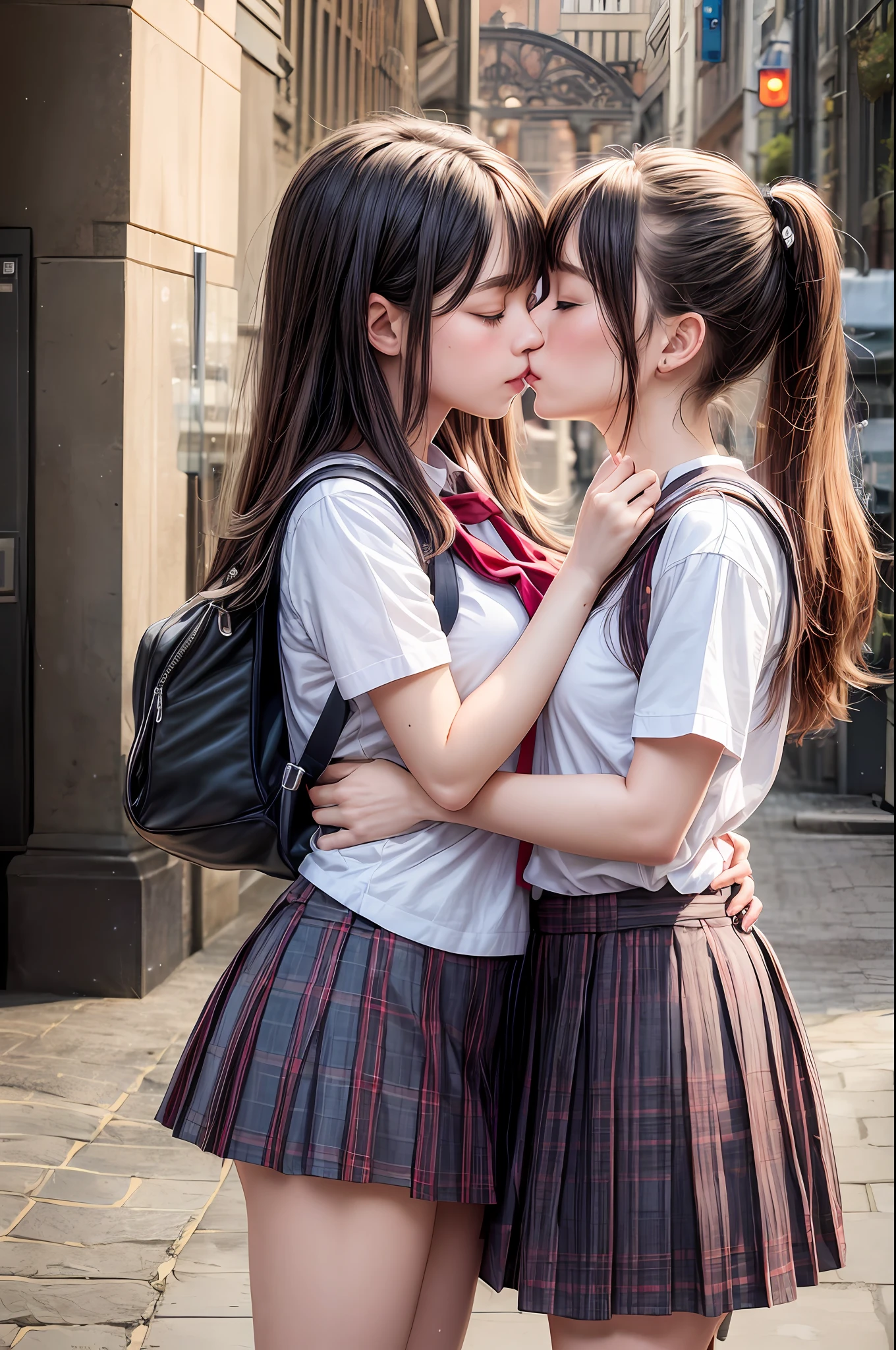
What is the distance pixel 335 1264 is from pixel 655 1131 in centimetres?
33

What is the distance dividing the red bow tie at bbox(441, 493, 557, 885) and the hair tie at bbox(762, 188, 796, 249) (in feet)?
1.38

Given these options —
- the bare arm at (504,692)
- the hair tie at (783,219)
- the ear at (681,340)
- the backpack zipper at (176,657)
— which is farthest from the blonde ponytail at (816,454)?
the backpack zipper at (176,657)

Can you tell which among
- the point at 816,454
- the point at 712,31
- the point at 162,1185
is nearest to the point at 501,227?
the point at 816,454

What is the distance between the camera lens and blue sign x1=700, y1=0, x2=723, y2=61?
371cm

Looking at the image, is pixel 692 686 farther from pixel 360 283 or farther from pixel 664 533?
pixel 360 283

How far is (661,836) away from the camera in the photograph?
1.21m

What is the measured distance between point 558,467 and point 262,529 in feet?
14.0

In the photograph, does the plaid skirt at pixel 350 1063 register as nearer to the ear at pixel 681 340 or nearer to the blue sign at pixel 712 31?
the ear at pixel 681 340

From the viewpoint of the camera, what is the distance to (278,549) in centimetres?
131

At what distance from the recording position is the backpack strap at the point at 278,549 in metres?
1.28

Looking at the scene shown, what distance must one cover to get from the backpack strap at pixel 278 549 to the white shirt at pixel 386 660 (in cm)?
1

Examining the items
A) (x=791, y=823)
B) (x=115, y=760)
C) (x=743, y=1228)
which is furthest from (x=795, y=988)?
(x=743, y=1228)

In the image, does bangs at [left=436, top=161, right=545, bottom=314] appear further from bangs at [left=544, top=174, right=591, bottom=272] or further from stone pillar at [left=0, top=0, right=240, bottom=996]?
stone pillar at [left=0, top=0, right=240, bottom=996]

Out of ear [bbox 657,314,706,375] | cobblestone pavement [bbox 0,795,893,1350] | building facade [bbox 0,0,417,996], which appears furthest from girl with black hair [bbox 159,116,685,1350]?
building facade [bbox 0,0,417,996]
